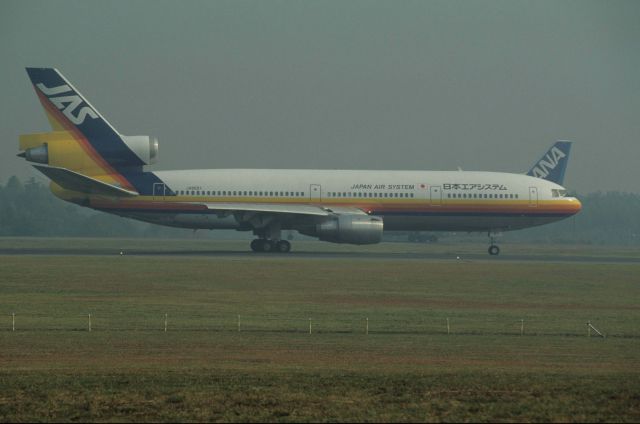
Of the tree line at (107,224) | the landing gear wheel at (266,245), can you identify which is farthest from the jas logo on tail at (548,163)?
the landing gear wheel at (266,245)

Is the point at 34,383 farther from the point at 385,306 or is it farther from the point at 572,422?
the point at 385,306

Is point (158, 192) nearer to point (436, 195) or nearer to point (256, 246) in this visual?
point (256, 246)

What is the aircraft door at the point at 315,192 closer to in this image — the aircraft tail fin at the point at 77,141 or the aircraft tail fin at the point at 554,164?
the aircraft tail fin at the point at 77,141

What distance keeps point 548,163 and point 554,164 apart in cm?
66

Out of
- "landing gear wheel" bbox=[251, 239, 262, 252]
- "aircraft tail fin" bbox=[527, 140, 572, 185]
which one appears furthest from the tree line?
"landing gear wheel" bbox=[251, 239, 262, 252]

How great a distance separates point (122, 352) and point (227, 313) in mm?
9189

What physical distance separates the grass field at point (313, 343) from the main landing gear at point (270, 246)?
9937mm

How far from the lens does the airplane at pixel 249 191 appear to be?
58656 millimetres

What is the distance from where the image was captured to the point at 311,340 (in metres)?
26.2

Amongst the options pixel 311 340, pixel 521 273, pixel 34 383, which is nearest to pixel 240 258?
pixel 521 273

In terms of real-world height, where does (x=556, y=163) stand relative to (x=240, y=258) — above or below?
above

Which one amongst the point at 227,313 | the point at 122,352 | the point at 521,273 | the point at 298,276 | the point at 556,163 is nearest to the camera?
the point at 122,352

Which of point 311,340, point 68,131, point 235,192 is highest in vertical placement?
point 68,131

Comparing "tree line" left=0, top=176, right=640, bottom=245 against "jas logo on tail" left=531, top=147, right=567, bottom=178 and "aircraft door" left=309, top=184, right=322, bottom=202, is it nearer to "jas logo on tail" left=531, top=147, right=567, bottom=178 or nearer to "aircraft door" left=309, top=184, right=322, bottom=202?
"jas logo on tail" left=531, top=147, right=567, bottom=178
